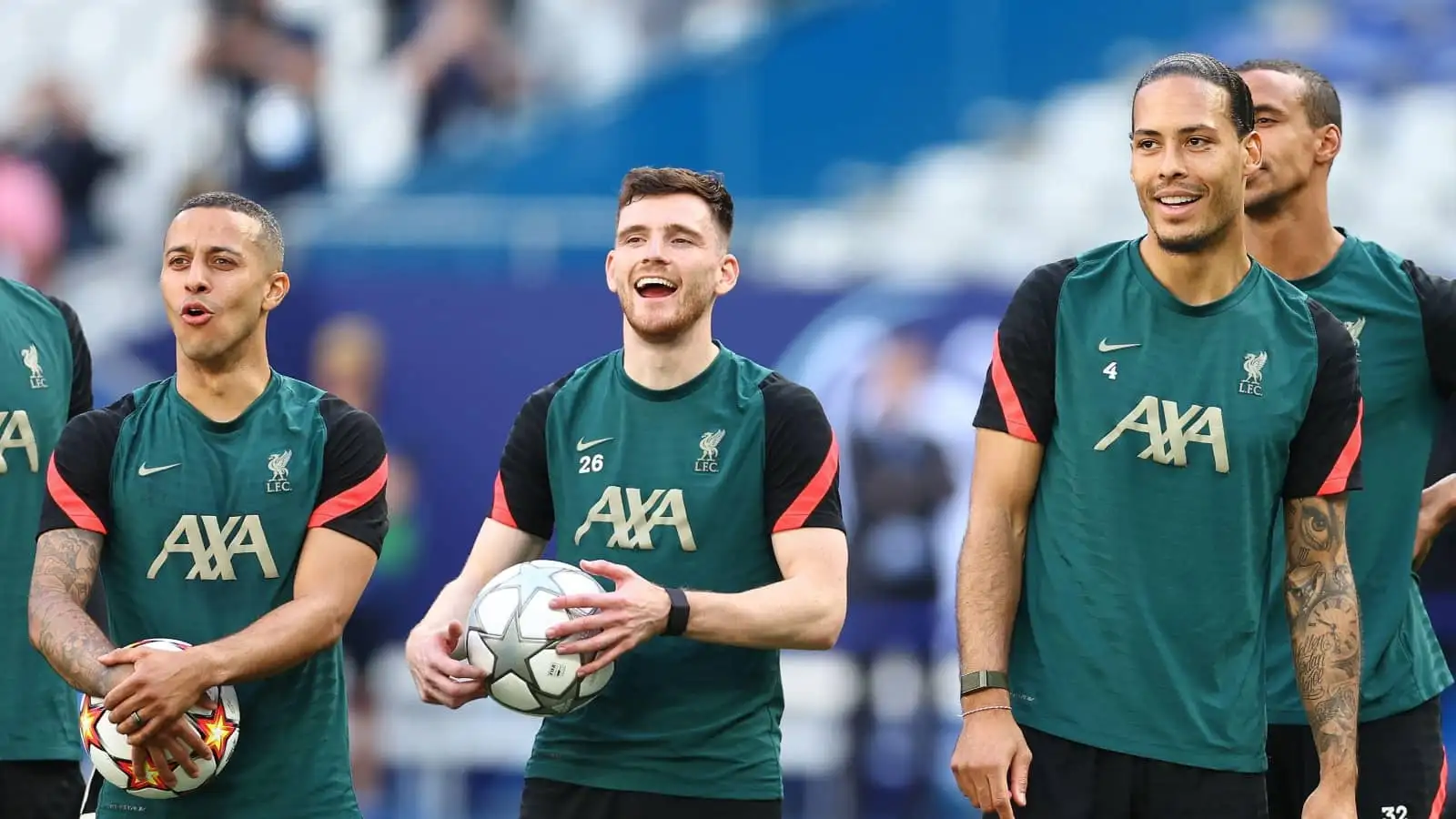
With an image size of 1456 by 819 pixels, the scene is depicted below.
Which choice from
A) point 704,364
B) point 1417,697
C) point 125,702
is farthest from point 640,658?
point 1417,697

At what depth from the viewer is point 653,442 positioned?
548cm

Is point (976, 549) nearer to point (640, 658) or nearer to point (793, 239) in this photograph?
point (640, 658)

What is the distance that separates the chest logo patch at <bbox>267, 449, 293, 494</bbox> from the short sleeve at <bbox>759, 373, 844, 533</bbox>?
129 cm

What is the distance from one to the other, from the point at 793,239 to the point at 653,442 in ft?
28.6

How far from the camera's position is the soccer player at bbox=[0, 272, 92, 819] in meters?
6.05

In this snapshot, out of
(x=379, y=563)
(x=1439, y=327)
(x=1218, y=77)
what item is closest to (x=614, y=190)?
(x=379, y=563)

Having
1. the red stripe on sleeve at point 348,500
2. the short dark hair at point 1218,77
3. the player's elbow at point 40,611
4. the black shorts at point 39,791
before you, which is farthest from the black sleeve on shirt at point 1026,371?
the black shorts at point 39,791

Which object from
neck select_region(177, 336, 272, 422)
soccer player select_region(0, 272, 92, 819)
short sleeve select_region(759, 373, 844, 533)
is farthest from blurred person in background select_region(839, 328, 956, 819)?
neck select_region(177, 336, 272, 422)

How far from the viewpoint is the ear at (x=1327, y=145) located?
591cm

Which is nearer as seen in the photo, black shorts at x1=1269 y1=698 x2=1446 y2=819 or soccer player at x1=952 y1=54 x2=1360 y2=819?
soccer player at x1=952 y1=54 x2=1360 y2=819

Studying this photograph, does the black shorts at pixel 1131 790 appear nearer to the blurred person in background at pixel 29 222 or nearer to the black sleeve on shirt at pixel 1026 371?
the black sleeve on shirt at pixel 1026 371

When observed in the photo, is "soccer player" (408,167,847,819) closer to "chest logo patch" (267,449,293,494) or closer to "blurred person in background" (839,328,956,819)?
"chest logo patch" (267,449,293,494)

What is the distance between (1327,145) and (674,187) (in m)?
1.97

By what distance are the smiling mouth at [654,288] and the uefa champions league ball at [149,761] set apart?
1.52 meters
